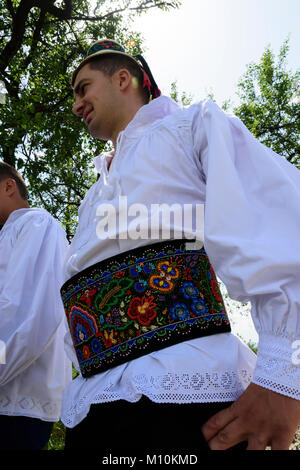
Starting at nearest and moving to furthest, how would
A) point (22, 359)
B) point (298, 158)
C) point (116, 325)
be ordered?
point (116, 325), point (22, 359), point (298, 158)

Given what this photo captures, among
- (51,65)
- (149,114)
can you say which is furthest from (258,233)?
(51,65)

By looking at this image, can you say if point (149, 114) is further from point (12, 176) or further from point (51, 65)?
point (51, 65)

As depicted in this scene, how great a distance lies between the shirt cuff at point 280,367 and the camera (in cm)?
95

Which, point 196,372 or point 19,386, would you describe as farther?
point 19,386

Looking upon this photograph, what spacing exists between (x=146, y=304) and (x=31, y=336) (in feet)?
2.95

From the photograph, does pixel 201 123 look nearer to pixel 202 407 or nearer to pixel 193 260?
pixel 193 260

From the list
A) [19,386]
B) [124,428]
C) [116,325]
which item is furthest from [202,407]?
[19,386]

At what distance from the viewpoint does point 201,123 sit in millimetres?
1398

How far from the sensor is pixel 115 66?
205 cm

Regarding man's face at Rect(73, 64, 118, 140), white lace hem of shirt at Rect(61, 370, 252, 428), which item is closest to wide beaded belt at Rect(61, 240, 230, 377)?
white lace hem of shirt at Rect(61, 370, 252, 428)

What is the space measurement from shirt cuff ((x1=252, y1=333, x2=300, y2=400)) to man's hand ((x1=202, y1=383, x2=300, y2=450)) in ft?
0.06

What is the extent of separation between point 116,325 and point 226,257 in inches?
17.4

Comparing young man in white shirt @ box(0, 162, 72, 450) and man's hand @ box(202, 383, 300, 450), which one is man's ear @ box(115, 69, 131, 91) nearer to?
young man in white shirt @ box(0, 162, 72, 450)

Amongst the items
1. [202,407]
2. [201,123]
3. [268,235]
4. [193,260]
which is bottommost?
[202,407]
